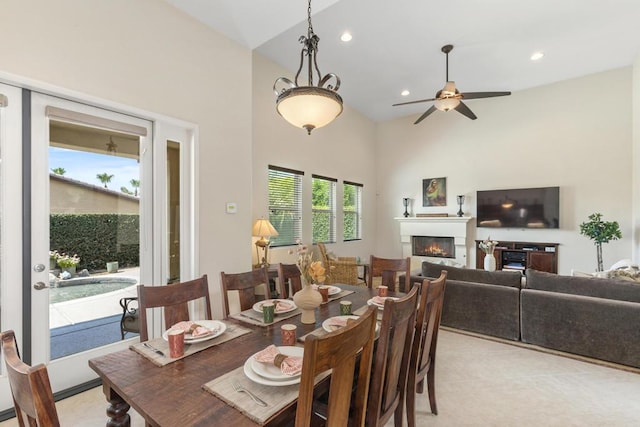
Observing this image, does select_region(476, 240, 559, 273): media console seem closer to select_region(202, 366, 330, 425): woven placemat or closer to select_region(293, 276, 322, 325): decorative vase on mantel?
select_region(293, 276, 322, 325): decorative vase on mantel

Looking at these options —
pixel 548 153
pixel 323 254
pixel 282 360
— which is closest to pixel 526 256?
pixel 548 153

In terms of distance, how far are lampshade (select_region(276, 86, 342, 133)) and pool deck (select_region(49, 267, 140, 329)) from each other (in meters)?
2.05

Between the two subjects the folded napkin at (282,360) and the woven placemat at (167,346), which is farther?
the woven placemat at (167,346)

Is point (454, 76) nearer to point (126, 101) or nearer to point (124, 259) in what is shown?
point (126, 101)

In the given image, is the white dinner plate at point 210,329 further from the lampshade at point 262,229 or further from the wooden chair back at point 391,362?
the lampshade at point 262,229

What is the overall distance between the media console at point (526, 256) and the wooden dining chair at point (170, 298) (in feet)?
20.9

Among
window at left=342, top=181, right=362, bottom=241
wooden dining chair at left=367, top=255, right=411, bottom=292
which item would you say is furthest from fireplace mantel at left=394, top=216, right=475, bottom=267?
wooden dining chair at left=367, top=255, right=411, bottom=292

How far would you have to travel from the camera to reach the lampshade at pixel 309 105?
1953 millimetres

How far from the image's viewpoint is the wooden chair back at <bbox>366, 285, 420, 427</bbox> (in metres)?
1.31

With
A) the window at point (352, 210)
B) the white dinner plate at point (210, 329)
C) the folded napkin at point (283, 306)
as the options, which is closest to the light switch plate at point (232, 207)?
the folded napkin at point (283, 306)

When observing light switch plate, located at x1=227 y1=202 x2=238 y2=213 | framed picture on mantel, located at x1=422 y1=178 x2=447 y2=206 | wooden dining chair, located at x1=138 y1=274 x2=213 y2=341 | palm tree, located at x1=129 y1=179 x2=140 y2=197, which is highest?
framed picture on mantel, located at x1=422 y1=178 x2=447 y2=206

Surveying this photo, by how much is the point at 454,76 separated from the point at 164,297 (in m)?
5.95

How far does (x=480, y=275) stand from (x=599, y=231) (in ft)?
11.5

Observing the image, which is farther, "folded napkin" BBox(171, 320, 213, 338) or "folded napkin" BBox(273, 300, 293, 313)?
"folded napkin" BBox(273, 300, 293, 313)
